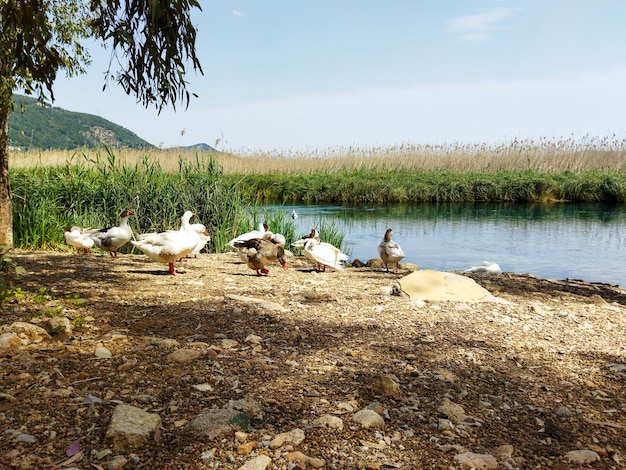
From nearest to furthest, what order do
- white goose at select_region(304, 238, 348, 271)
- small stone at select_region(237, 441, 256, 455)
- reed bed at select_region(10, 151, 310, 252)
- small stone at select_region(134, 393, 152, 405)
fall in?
small stone at select_region(237, 441, 256, 455), small stone at select_region(134, 393, 152, 405), white goose at select_region(304, 238, 348, 271), reed bed at select_region(10, 151, 310, 252)

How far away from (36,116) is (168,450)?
338 feet

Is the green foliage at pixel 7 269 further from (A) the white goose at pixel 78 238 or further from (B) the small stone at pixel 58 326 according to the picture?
(A) the white goose at pixel 78 238

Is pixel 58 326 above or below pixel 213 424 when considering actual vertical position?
above

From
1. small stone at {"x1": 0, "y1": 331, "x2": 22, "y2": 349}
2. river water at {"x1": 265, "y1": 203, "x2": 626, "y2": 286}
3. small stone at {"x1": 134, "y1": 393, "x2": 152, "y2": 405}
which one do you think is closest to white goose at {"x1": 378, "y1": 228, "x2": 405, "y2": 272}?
river water at {"x1": 265, "y1": 203, "x2": 626, "y2": 286}

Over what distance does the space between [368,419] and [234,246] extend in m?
5.44

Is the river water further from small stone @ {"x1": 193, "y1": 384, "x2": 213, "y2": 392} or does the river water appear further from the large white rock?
small stone @ {"x1": 193, "y1": 384, "x2": 213, "y2": 392}

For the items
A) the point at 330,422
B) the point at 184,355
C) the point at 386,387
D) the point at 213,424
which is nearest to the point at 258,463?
the point at 213,424

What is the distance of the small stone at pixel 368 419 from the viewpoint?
2.97m

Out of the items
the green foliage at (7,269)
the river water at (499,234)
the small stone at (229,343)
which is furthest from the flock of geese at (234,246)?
the river water at (499,234)

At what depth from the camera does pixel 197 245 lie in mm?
8656

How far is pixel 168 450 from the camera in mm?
2688

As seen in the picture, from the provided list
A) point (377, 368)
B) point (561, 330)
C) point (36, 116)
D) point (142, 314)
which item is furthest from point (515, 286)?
point (36, 116)

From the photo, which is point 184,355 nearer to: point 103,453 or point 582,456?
point 103,453

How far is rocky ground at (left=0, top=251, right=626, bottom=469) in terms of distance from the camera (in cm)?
274
